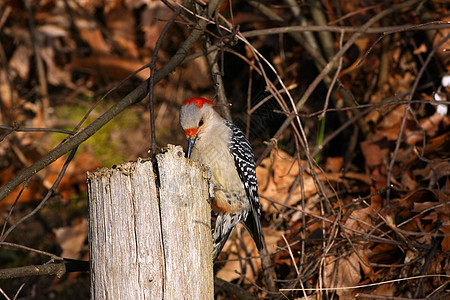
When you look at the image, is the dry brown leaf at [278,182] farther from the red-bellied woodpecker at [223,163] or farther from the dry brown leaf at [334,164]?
the red-bellied woodpecker at [223,163]

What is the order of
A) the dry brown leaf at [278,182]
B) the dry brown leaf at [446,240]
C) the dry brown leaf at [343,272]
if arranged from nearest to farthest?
the dry brown leaf at [446,240] < the dry brown leaf at [343,272] < the dry brown leaf at [278,182]

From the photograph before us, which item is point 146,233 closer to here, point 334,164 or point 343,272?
point 343,272

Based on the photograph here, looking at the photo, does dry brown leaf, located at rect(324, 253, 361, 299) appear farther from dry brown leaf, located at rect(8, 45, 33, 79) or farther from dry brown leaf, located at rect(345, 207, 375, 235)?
dry brown leaf, located at rect(8, 45, 33, 79)

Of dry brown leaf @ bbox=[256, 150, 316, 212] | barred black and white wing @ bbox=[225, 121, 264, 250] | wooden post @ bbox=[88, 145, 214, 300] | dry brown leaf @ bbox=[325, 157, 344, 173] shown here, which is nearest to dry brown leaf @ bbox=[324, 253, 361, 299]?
barred black and white wing @ bbox=[225, 121, 264, 250]

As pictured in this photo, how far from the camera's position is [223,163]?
11.9 feet

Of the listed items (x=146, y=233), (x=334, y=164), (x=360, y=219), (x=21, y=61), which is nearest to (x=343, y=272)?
(x=360, y=219)

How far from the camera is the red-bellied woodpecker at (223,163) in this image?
141 inches

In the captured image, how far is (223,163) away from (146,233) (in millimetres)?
1229

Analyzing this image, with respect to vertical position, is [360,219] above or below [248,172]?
below

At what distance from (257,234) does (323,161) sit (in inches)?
76.8

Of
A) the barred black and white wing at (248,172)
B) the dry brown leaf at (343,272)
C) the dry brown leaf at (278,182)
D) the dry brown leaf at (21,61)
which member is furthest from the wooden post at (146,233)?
the dry brown leaf at (21,61)

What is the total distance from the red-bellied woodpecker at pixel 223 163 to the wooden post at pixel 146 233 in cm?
93

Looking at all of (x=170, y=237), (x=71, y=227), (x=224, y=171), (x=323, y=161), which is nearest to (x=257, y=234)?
(x=224, y=171)

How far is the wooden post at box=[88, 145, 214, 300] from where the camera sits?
8.17 ft
